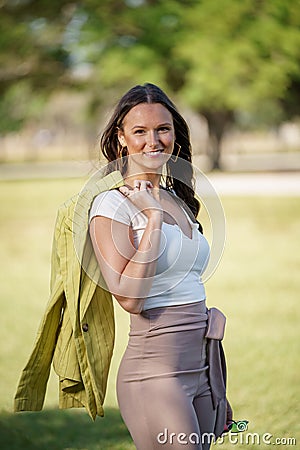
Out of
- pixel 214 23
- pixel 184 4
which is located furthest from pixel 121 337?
pixel 184 4

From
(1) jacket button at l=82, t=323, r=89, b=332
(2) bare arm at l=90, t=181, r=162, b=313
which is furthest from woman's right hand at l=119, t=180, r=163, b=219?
(1) jacket button at l=82, t=323, r=89, b=332

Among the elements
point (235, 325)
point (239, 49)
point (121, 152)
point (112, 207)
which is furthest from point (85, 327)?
point (239, 49)

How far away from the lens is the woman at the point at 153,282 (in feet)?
7.64

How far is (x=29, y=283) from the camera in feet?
36.8

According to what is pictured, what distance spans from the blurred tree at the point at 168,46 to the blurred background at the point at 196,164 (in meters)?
0.04

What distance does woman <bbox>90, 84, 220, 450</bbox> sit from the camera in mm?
2328

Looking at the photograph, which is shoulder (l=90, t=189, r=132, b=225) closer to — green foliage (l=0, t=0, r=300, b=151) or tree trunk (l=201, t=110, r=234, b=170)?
green foliage (l=0, t=0, r=300, b=151)

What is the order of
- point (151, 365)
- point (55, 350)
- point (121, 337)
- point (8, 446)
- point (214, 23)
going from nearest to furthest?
point (151, 365) → point (55, 350) → point (8, 446) → point (121, 337) → point (214, 23)

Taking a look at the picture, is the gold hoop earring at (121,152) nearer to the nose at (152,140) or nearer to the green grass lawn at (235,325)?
the nose at (152,140)

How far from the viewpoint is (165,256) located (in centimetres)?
240

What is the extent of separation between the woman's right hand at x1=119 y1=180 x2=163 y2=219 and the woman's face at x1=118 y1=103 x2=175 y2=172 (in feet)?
0.23

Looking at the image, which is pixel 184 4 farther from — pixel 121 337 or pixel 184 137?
pixel 184 137

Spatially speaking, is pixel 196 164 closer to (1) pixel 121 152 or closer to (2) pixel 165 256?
(1) pixel 121 152

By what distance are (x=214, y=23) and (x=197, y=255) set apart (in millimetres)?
19465
